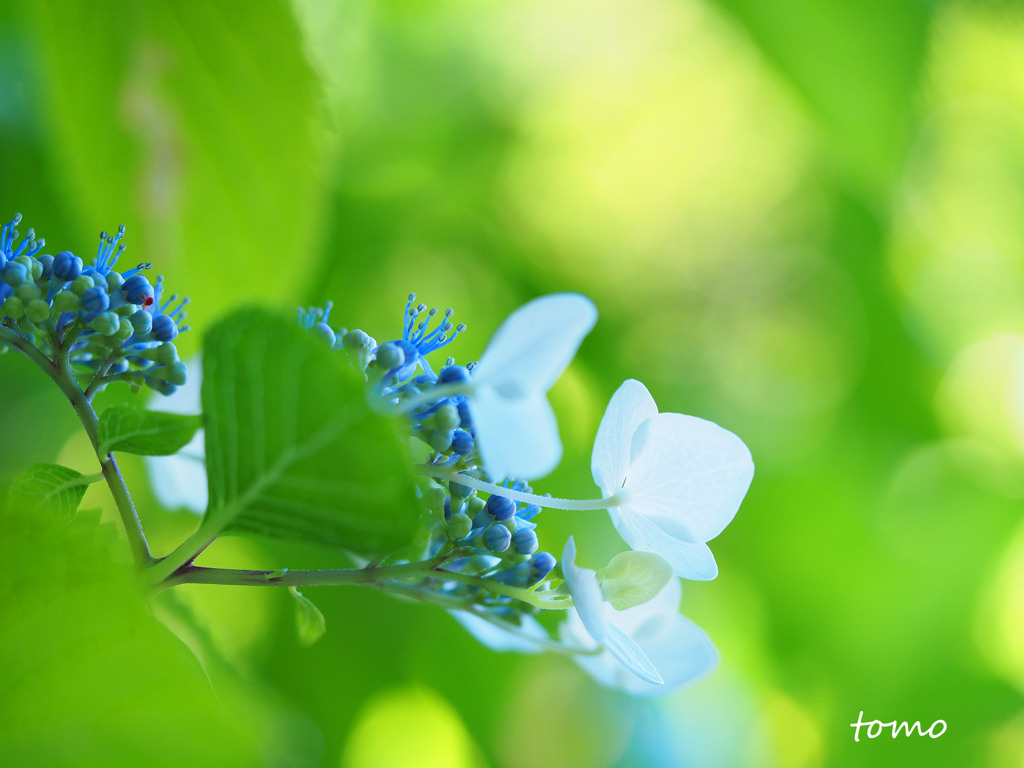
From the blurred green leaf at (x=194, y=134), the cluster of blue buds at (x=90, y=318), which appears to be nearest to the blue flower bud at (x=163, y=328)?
the cluster of blue buds at (x=90, y=318)

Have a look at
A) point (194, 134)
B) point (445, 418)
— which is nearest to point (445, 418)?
point (445, 418)

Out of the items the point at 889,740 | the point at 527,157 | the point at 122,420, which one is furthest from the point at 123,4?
the point at 889,740

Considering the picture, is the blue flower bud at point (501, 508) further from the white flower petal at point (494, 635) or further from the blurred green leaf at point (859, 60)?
the blurred green leaf at point (859, 60)

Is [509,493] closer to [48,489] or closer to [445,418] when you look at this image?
[445,418]

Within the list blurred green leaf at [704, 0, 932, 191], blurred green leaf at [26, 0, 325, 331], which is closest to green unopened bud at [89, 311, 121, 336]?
blurred green leaf at [26, 0, 325, 331]

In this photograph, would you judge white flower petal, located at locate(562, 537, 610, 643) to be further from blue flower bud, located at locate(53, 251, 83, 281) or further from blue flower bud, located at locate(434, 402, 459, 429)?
blue flower bud, located at locate(53, 251, 83, 281)
